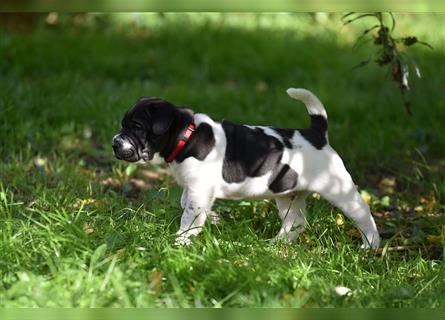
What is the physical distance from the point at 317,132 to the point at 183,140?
744 mm

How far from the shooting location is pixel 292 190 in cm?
419

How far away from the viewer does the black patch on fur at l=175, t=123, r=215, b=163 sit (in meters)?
4.01

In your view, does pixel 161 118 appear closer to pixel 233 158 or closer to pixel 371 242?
pixel 233 158

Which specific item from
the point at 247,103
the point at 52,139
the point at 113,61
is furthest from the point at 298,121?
the point at 113,61

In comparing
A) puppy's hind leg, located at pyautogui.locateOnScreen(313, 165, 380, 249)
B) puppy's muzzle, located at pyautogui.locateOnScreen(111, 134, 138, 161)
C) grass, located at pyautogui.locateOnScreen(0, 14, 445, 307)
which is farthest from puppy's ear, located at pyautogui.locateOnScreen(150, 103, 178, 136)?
puppy's hind leg, located at pyautogui.locateOnScreen(313, 165, 380, 249)

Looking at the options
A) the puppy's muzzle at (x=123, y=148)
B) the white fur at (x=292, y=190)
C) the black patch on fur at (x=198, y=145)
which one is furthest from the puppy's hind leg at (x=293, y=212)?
the puppy's muzzle at (x=123, y=148)

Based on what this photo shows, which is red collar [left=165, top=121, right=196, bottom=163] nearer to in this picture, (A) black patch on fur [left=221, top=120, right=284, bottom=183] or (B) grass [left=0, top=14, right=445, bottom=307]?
(A) black patch on fur [left=221, top=120, right=284, bottom=183]

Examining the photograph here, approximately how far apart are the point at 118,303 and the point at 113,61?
5617mm

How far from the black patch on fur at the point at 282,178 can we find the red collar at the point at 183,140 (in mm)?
468

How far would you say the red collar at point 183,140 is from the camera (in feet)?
13.1

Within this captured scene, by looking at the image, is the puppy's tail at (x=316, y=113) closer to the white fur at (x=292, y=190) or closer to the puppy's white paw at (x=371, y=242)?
the white fur at (x=292, y=190)

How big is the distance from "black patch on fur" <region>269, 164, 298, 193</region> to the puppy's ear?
23.5 inches

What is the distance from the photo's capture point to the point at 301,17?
35.0 feet

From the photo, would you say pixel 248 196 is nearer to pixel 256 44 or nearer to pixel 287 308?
pixel 287 308
